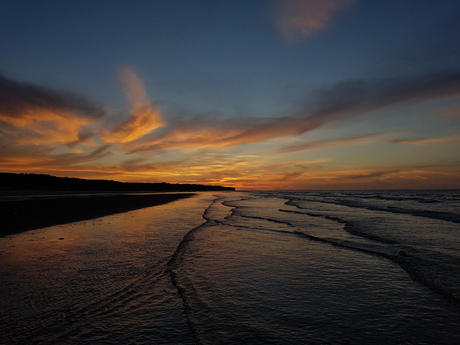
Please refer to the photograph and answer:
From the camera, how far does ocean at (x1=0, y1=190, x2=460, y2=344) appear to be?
4.38 meters

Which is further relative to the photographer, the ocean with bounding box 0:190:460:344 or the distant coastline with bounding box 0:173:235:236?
the distant coastline with bounding box 0:173:235:236

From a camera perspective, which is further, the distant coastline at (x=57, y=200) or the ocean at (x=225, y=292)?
the distant coastline at (x=57, y=200)

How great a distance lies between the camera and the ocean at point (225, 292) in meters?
4.38

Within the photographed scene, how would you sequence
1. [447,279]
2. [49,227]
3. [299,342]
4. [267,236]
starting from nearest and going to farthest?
[299,342] → [447,279] → [267,236] → [49,227]

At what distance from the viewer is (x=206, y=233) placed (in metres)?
14.1

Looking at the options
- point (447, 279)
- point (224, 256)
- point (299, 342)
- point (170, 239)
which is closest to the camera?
point (299, 342)

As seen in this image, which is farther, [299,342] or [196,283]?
[196,283]

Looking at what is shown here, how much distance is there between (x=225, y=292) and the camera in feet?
20.2

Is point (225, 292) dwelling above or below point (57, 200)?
below

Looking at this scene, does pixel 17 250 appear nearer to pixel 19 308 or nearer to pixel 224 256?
pixel 19 308

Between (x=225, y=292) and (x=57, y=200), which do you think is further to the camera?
(x=57, y=200)

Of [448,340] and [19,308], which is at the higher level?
[19,308]

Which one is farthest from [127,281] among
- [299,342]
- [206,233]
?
[206,233]

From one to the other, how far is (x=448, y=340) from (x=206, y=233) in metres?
10.7
